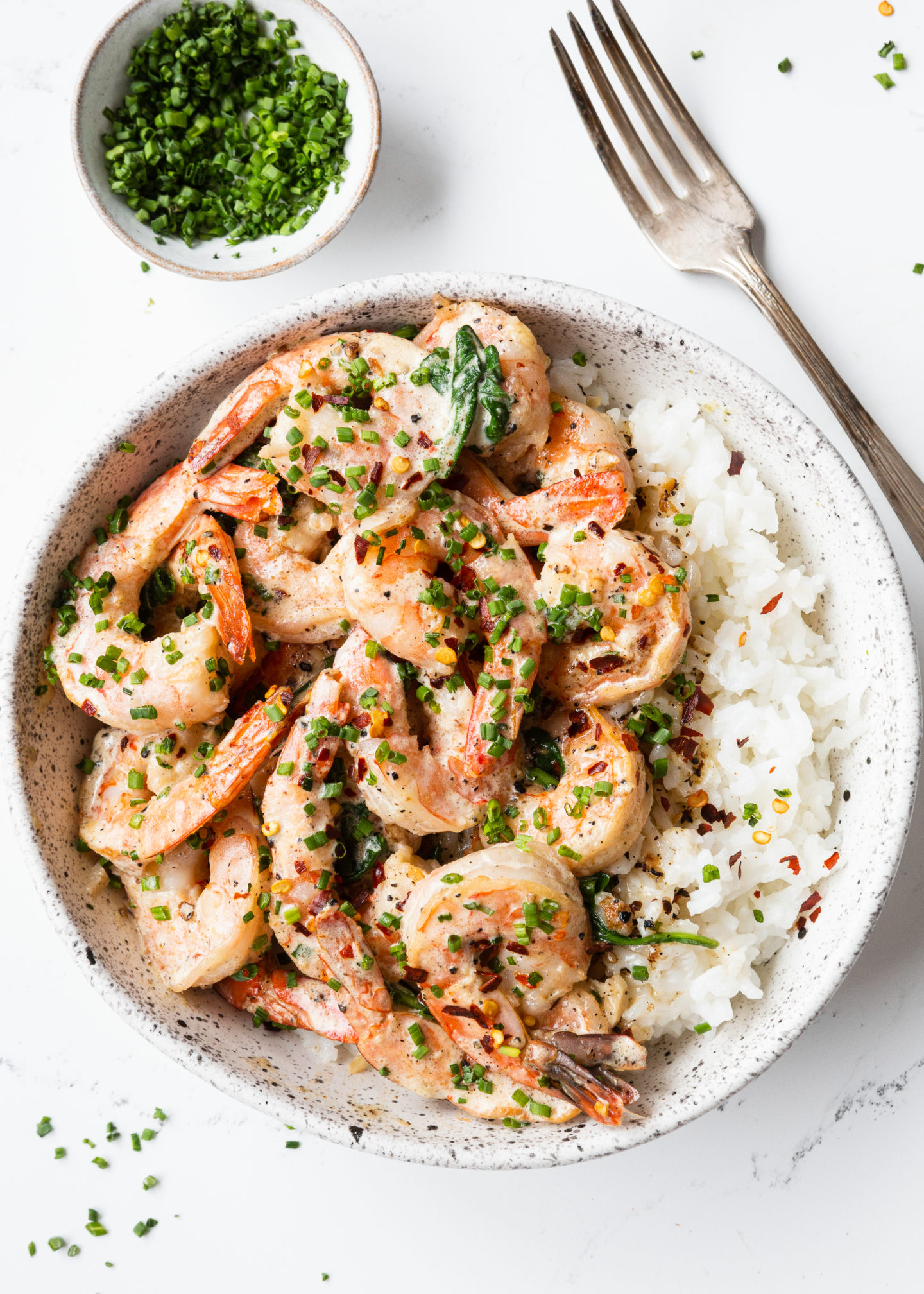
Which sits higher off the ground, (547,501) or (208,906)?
(547,501)

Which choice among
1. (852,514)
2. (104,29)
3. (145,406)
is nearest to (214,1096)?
(145,406)

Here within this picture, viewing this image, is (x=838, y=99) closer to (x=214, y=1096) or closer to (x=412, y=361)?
(x=412, y=361)

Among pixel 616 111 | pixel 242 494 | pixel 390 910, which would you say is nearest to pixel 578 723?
pixel 390 910

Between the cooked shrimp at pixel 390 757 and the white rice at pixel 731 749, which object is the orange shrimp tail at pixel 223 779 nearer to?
the cooked shrimp at pixel 390 757

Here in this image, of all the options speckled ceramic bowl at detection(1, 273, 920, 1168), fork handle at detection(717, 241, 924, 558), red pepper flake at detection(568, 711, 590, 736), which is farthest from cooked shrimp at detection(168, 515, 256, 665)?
fork handle at detection(717, 241, 924, 558)

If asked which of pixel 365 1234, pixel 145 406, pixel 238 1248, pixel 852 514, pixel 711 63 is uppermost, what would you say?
pixel 145 406

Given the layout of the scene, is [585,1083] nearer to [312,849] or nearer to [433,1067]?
[433,1067]

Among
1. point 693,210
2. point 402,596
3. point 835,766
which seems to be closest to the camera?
point 402,596
